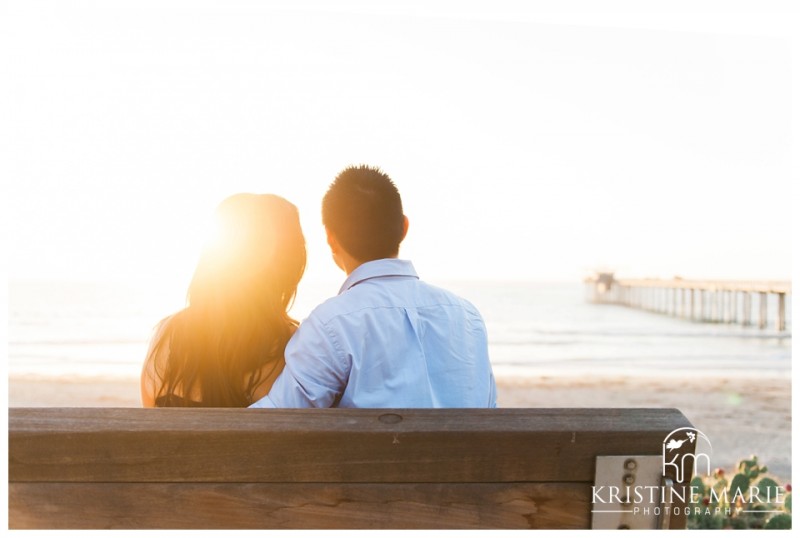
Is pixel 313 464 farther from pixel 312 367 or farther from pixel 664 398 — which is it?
pixel 664 398

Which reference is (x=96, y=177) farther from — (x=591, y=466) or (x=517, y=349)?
(x=591, y=466)

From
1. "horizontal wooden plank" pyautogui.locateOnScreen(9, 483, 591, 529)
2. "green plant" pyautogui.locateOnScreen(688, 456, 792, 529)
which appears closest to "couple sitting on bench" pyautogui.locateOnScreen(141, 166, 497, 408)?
"horizontal wooden plank" pyautogui.locateOnScreen(9, 483, 591, 529)

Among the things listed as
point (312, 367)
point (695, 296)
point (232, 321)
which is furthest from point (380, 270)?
point (695, 296)

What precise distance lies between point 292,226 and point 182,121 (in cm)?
1246

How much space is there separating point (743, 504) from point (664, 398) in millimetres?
9410

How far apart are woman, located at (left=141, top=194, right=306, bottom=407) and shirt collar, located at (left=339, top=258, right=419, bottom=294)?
1.36ft

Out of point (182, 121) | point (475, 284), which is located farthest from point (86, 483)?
point (475, 284)

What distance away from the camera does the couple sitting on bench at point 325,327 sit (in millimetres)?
1970

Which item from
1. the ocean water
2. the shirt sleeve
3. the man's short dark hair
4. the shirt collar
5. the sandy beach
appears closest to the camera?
the shirt sleeve

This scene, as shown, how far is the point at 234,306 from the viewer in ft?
7.89

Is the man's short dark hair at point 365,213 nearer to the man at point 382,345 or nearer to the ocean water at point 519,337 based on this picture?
the man at point 382,345

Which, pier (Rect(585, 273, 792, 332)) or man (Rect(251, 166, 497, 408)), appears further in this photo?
pier (Rect(585, 273, 792, 332))

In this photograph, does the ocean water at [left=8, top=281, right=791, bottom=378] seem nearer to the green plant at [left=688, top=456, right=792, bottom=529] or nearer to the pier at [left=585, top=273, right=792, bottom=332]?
the pier at [left=585, top=273, right=792, bottom=332]

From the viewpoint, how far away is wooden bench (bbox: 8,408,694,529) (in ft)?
4.52
